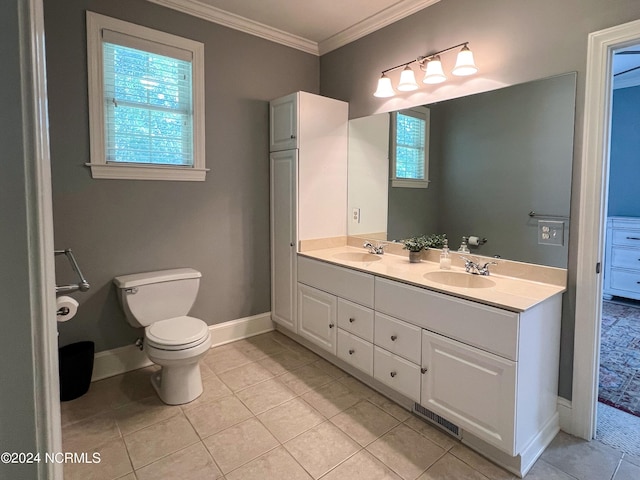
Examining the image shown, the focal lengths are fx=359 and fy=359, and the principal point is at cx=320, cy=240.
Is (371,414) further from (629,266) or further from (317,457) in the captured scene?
(629,266)

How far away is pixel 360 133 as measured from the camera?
3.05 metres

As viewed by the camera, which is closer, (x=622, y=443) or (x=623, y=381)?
(x=622, y=443)

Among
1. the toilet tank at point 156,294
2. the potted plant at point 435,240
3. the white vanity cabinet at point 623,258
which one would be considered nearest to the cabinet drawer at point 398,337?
the potted plant at point 435,240

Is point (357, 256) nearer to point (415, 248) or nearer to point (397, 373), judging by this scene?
point (415, 248)

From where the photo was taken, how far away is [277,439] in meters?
1.87

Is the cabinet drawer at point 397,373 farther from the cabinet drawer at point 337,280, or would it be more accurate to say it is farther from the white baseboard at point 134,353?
the white baseboard at point 134,353

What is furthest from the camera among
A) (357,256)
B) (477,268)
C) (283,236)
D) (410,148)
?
(283,236)

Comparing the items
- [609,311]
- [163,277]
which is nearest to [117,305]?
[163,277]

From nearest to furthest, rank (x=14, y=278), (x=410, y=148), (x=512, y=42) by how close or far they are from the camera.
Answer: (x=14, y=278), (x=512, y=42), (x=410, y=148)

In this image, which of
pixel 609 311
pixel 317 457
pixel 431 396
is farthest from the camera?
pixel 609 311

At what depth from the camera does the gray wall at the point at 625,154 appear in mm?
4148

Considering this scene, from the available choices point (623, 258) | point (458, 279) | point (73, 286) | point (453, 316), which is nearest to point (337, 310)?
point (458, 279)

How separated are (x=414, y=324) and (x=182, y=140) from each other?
208 cm

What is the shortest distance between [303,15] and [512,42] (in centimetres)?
154
